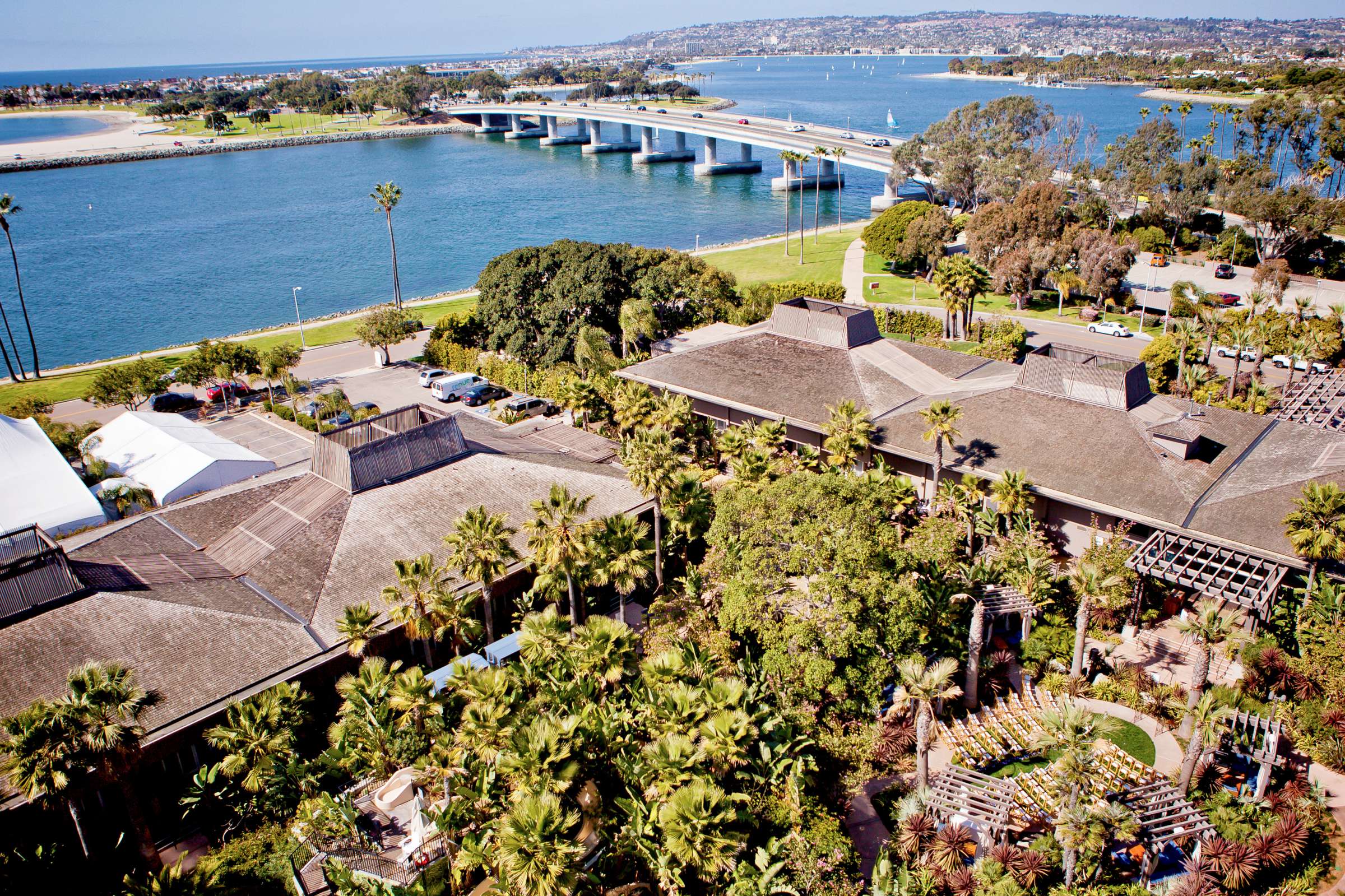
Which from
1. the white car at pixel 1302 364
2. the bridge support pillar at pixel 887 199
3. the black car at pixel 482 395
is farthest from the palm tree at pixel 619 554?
the bridge support pillar at pixel 887 199

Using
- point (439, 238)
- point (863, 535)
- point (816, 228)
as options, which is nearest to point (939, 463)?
point (863, 535)

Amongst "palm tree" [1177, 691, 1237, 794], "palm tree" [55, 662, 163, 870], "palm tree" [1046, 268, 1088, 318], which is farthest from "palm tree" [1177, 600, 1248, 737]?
"palm tree" [1046, 268, 1088, 318]

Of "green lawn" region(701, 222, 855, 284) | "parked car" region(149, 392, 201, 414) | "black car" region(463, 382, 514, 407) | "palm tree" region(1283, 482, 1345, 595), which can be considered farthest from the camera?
"green lawn" region(701, 222, 855, 284)

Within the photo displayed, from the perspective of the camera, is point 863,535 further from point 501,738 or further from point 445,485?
point 445,485

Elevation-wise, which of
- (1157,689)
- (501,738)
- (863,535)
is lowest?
(1157,689)

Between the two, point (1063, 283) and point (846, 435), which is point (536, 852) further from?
point (1063, 283)

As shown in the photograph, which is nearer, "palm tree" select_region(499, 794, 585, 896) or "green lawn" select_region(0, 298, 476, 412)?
"palm tree" select_region(499, 794, 585, 896)

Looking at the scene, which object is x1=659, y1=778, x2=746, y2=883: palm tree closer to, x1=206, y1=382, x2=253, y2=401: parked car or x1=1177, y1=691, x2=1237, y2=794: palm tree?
x1=1177, y1=691, x2=1237, y2=794: palm tree
